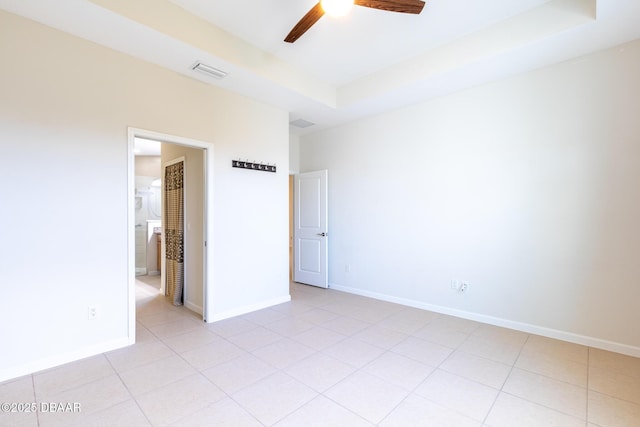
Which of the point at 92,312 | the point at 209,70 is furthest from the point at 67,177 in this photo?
the point at 209,70

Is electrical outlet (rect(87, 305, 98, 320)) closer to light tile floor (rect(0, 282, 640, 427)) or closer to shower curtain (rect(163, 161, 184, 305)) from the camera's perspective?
light tile floor (rect(0, 282, 640, 427))

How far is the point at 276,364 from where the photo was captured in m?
2.59

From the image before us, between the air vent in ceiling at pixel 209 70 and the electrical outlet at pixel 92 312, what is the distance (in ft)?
8.43

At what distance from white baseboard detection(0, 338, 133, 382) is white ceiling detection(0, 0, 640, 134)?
2.81 m

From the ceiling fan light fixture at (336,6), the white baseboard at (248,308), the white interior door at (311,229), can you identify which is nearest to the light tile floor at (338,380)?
the white baseboard at (248,308)

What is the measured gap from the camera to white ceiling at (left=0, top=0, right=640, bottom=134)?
8.11 feet

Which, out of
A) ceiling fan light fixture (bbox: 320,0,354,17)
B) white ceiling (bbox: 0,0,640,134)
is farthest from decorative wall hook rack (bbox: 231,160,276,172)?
ceiling fan light fixture (bbox: 320,0,354,17)

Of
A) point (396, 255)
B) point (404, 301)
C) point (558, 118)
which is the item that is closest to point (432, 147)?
point (558, 118)

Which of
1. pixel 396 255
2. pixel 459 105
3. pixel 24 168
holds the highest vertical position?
pixel 459 105

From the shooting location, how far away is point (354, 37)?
3.14 meters

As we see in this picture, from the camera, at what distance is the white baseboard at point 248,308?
367 cm

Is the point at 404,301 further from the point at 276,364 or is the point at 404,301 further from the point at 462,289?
the point at 276,364

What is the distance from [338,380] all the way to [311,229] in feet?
10.8

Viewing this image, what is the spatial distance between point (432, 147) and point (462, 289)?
1917 mm
